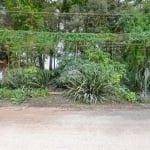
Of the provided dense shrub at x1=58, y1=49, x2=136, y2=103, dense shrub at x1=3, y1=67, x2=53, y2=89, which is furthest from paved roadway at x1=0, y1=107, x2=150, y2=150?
dense shrub at x1=3, y1=67, x2=53, y2=89

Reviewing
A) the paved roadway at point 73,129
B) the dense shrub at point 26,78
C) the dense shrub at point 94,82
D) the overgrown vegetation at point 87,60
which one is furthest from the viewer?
the dense shrub at point 26,78

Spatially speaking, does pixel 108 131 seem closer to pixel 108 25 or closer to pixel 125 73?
pixel 125 73

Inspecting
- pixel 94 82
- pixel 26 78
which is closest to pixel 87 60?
pixel 94 82

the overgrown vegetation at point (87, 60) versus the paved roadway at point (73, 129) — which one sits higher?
the overgrown vegetation at point (87, 60)

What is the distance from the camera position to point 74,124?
705 centimetres

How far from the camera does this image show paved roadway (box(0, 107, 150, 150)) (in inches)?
211

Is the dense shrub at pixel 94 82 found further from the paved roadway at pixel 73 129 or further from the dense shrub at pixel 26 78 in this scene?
the paved roadway at pixel 73 129

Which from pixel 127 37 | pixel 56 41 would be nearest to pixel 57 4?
pixel 56 41

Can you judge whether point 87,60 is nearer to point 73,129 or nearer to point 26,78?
point 26,78

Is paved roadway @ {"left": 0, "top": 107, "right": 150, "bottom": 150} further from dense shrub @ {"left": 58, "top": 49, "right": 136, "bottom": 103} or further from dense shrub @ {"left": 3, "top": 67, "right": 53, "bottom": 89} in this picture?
dense shrub @ {"left": 3, "top": 67, "right": 53, "bottom": 89}

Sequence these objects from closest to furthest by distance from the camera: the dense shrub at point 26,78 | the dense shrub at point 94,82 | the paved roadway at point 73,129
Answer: the paved roadway at point 73,129 < the dense shrub at point 94,82 < the dense shrub at point 26,78

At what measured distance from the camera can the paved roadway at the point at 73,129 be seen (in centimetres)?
535

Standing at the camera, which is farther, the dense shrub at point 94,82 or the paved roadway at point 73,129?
the dense shrub at point 94,82

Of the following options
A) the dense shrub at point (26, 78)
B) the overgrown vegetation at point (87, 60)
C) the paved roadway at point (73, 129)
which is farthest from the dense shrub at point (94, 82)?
the paved roadway at point (73, 129)
